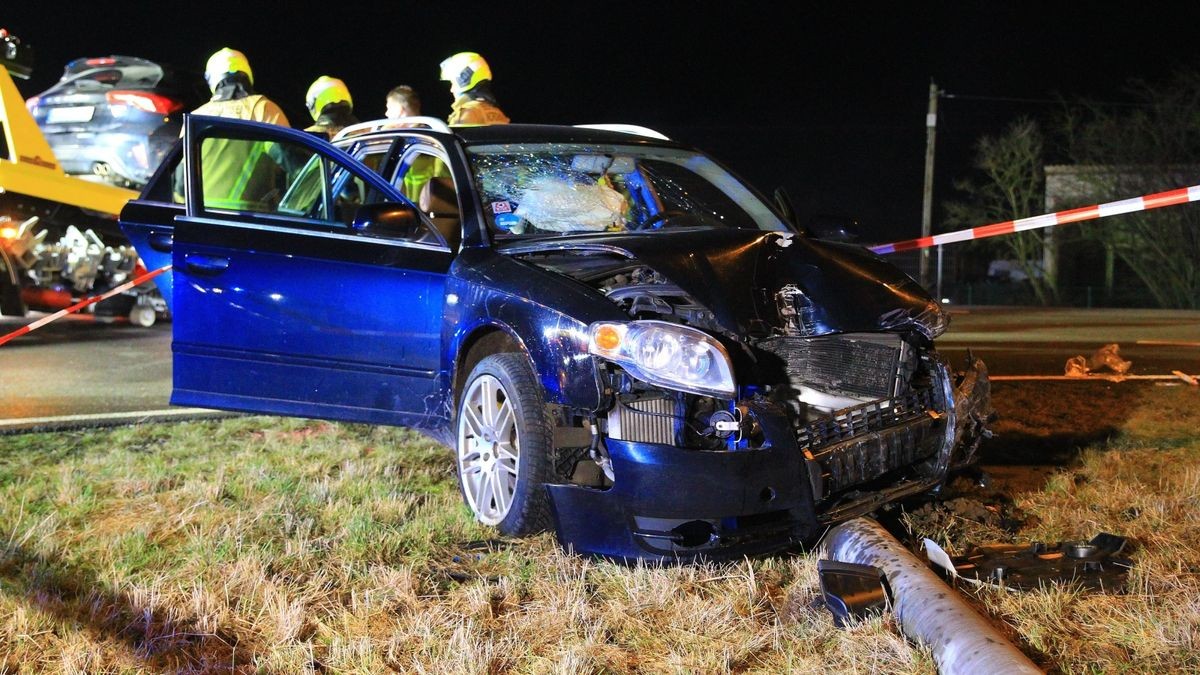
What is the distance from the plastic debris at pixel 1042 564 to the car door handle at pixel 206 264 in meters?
3.13

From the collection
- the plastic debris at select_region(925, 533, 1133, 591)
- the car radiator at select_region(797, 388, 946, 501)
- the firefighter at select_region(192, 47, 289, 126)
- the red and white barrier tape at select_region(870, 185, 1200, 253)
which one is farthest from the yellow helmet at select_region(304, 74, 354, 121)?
the plastic debris at select_region(925, 533, 1133, 591)

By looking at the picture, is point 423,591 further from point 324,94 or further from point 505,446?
point 324,94

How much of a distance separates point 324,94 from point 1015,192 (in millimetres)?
32869

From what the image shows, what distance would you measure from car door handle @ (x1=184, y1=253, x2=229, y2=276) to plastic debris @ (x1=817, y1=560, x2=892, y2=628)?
294cm

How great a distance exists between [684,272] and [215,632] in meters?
1.85

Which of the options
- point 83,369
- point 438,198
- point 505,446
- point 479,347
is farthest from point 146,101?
point 505,446

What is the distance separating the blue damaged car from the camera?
11.2 ft

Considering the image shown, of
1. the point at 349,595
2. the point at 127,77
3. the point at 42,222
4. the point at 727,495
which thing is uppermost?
the point at 127,77

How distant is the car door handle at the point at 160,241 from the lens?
4.97 m

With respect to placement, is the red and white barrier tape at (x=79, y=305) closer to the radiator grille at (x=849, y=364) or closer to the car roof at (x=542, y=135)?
the car roof at (x=542, y=135)

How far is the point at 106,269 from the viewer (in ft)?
34.1

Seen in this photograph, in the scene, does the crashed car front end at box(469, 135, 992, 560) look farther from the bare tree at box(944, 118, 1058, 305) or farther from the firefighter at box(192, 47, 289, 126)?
the bare tree at box(944, 118, 1058, 305)

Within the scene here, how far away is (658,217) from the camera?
4.98 metres

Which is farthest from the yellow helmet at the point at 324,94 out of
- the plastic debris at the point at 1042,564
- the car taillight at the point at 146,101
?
the plastic debris at the point at 1042,564
